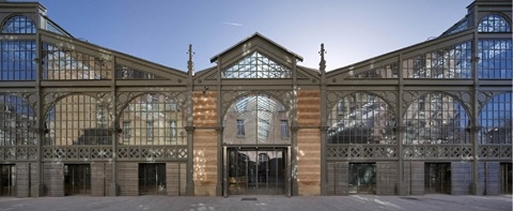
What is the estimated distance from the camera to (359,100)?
2122cm

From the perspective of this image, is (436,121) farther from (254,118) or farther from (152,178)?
(152,178)

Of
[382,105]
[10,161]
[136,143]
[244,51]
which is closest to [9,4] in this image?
[10,161]

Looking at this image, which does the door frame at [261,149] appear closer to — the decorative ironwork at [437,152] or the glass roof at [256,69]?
the glass roof at [256,69]

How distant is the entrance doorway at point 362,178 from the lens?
68.7ft

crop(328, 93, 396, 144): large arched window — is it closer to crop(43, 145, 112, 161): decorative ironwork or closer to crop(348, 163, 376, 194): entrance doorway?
crop(348, 163, 376, 194): entrance doorway

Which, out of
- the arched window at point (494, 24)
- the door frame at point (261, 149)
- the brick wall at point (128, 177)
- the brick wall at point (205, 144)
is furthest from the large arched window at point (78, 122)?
the arched window at point (494, 24)

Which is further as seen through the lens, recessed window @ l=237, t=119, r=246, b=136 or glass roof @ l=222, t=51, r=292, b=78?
glass roof @ l=222, t=51, r=292, b=78

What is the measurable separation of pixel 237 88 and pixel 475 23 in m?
14.0

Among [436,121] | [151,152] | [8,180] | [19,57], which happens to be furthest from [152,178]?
[436,121]

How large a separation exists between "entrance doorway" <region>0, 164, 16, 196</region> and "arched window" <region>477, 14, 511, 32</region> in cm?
2764

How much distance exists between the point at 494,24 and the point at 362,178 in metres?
11.6

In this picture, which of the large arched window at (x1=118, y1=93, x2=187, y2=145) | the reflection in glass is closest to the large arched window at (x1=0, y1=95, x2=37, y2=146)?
the large arched window at (x1=118, y1=93, x2=187, y2=145)

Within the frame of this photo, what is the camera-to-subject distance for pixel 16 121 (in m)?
21.2

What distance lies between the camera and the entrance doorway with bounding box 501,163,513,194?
21.3 metres
